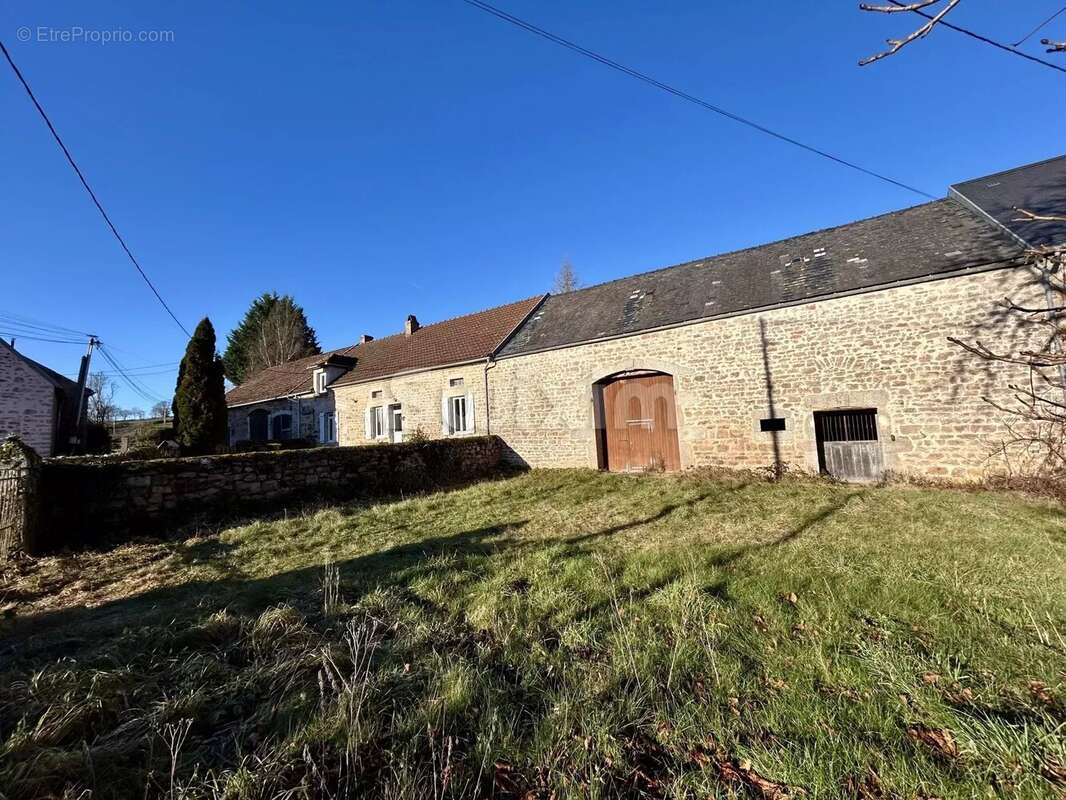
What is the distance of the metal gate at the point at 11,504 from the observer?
217 inches

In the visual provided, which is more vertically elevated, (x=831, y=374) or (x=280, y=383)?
(x=280, y=383)

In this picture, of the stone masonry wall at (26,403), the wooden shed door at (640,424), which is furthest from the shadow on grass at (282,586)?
the stone masonry wall at (26,403)

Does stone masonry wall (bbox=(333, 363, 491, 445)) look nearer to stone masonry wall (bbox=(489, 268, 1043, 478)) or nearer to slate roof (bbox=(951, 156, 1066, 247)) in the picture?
stone masonry wall (bbox=(489, 268, 1043, 478))

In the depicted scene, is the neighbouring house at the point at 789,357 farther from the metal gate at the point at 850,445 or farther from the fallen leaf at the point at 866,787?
the fallen leaf at the point at 866,787

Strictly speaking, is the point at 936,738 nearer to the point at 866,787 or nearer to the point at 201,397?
the point at 866,787

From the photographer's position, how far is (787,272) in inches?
415

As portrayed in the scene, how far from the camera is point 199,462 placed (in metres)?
7.62

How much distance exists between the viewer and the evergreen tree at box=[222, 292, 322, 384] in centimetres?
3234

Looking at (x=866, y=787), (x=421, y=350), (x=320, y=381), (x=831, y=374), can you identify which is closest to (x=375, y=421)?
(x=421, y=350)

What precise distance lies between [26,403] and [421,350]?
47.0 ft

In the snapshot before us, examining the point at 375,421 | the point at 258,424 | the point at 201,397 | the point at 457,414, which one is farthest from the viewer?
the point at 258,424

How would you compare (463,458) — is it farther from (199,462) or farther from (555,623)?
(555,623)

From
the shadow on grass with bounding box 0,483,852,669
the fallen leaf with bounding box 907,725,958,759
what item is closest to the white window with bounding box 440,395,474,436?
the shadow on grass with bounding box 0,483,852,669

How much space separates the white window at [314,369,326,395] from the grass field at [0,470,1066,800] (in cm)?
1358
